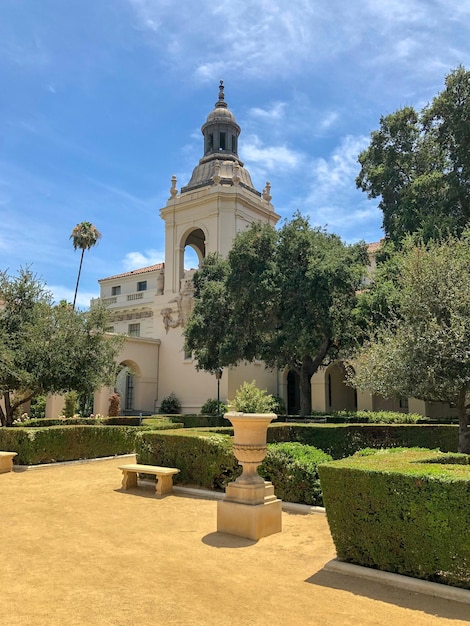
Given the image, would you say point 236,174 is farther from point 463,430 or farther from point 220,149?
point 463,430

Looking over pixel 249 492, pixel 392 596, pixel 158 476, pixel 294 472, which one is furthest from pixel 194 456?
pixel 392 596

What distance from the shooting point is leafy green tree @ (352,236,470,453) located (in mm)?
11539

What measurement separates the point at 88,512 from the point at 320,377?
78.4 feet

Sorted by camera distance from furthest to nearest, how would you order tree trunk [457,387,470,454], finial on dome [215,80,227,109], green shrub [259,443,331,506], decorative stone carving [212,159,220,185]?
finial on dome [215,80,227,109]
decorative stone carving [212,159,220,185]
tree trunk [457,387,470,454]
green shrub [259,443,331,506]

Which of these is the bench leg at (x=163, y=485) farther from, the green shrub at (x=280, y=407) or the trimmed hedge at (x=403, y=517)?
the green shrub at (x=280, y=407)

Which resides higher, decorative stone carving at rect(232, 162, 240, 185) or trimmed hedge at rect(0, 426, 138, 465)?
decorative stone carving at rect(232, 162, 240, 185)

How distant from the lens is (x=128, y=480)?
1070cm

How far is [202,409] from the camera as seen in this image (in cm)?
3092

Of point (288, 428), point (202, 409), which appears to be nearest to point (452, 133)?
point (288, 428)

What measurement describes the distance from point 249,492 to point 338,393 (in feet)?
94.2

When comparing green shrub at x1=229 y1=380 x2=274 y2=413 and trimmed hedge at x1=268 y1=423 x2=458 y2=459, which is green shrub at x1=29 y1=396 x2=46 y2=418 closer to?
trimmed hedge at x1=268 y1=423 x2=458 y2=459

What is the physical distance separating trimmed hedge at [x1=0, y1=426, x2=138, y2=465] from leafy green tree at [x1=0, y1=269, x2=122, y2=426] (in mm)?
1984

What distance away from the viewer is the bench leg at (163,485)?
10078 mm

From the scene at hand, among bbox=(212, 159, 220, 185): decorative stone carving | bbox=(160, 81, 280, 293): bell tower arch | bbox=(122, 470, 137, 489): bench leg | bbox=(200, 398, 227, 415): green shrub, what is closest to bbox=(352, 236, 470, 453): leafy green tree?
bbox=(122, 470, 137, 489): bench leg
